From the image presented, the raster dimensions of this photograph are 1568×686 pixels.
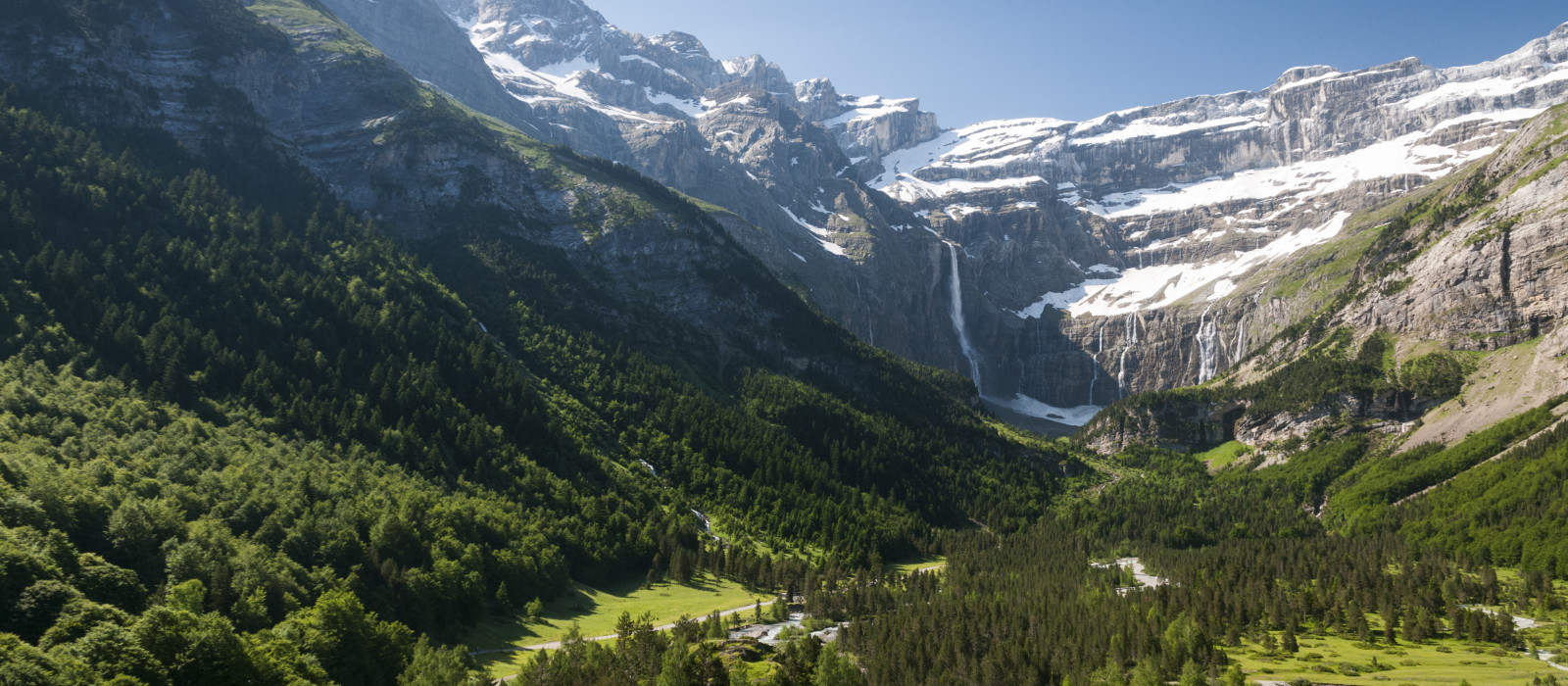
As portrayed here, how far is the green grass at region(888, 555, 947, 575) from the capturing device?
409 ft

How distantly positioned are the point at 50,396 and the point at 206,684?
6688 cm

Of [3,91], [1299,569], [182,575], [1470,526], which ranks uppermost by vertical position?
[3,91]

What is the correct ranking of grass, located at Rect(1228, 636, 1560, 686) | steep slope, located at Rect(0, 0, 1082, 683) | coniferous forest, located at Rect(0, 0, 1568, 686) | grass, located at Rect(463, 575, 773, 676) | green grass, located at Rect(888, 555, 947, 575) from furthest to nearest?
green grass, located at Rect(888, 555, 947, 575)
grass, located at Rect(463, 575, 773, 676)
coniferous forest, located at Rect(0, 0, 1568, 686)
steep slope, located at Rect(0, 0, 1082, 683)
grass, located at Rect(1228, 636, 1560, 686)

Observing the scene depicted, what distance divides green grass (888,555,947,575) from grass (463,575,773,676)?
94.0ft

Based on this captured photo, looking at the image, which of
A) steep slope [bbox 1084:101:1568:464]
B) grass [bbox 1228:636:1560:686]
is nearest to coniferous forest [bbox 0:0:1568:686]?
grass [bbox 1228:636:1560:686]

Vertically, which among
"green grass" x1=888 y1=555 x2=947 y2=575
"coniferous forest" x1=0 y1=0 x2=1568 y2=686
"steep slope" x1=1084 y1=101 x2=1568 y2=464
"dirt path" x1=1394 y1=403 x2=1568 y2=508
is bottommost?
"green grass" x1=888 y1=555 x2=947 y2=575

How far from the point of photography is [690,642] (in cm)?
7406

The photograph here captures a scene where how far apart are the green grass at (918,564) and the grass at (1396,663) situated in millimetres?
57044

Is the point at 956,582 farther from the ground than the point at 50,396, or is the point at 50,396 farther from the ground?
the point at 50,396

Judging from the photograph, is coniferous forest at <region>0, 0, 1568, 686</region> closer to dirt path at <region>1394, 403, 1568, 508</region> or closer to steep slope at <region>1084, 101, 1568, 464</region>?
dirt path at <region>1394, 403, 1568, 508</region>

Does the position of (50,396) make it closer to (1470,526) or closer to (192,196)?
(192,196)

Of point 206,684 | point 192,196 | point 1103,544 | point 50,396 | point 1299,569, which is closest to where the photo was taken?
point 206,684

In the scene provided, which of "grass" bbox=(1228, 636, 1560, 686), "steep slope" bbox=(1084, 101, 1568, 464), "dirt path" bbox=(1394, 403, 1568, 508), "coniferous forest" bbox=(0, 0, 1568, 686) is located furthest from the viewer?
"steep slope" bbox=(1084, 101, 1568, 464)

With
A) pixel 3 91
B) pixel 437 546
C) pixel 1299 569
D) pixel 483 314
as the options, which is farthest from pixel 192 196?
pixel 1299 569
